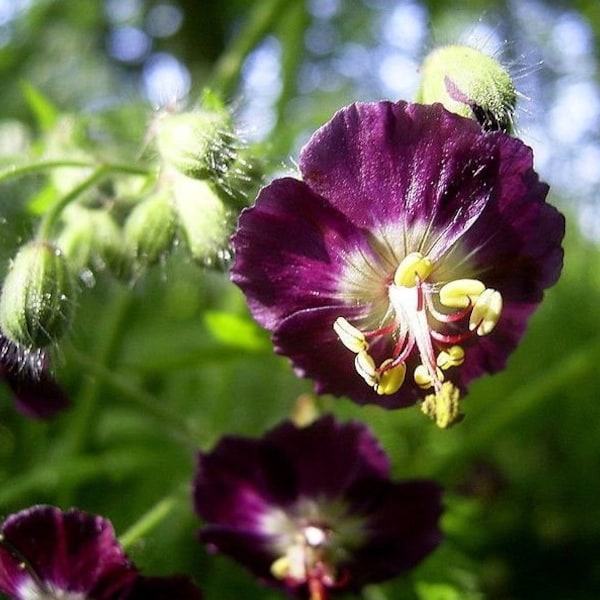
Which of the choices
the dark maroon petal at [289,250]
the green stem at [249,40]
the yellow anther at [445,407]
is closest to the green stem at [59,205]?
the dark maroon petal at [289,250]

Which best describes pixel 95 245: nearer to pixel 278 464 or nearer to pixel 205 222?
pixel 205 222

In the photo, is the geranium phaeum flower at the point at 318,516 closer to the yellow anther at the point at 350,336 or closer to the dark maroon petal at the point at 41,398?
the dark maroon petal at the point at 41,398

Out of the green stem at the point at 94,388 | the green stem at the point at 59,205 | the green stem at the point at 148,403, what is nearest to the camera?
the green stem at the point at 59,205

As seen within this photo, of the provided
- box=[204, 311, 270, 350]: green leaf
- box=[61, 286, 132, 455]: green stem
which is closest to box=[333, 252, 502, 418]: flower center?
box=[204, 311, 270, 350]: green leaf

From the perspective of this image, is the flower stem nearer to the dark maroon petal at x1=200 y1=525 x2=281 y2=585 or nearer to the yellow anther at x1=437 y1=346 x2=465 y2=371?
the dark maroon petal at x1=200 y1=525 x2=281 y2=585

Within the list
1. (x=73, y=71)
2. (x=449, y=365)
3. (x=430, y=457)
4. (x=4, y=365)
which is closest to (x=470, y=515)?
(x=430, y=457)

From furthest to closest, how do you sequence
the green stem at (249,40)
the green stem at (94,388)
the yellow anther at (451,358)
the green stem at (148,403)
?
the green stem at (249,40) < the green stem at (94,388) < the green stem at (148,403) < the yellow anther at (451,358)

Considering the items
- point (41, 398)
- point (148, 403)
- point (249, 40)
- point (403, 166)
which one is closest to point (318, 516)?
A: point (148, 403)
